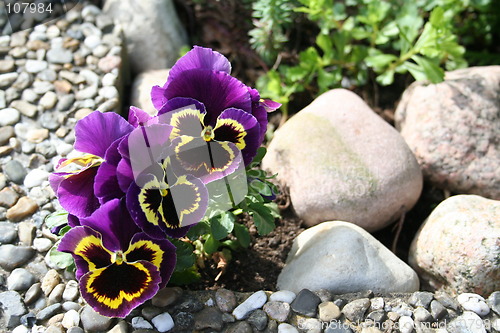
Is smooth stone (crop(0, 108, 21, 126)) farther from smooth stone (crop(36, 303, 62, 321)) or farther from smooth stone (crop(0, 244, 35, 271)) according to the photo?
smooth stone (crop(36, 303, 62, 321))

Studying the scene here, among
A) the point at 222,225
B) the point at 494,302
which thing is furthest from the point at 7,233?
the point at 494,302

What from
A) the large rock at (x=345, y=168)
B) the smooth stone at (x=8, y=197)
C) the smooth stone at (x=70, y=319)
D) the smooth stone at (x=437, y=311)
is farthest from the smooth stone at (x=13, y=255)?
the smooth stone at (x=437, y=311)

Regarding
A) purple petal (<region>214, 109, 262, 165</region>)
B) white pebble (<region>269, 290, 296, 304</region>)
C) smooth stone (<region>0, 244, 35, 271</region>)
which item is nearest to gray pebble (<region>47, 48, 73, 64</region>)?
smooth stone (<region>0, 244, 35, 271</region>)

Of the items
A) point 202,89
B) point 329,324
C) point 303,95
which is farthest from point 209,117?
point 303,95

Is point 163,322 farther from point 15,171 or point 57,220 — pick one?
point 15,171

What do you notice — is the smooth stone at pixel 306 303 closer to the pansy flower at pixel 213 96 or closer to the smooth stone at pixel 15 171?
the pansy flower at pixel 213 96

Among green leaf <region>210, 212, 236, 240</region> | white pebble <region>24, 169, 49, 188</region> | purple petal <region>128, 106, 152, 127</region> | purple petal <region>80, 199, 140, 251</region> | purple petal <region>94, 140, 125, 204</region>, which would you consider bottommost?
white pebble <region>24, 169, 49, 188</region>
